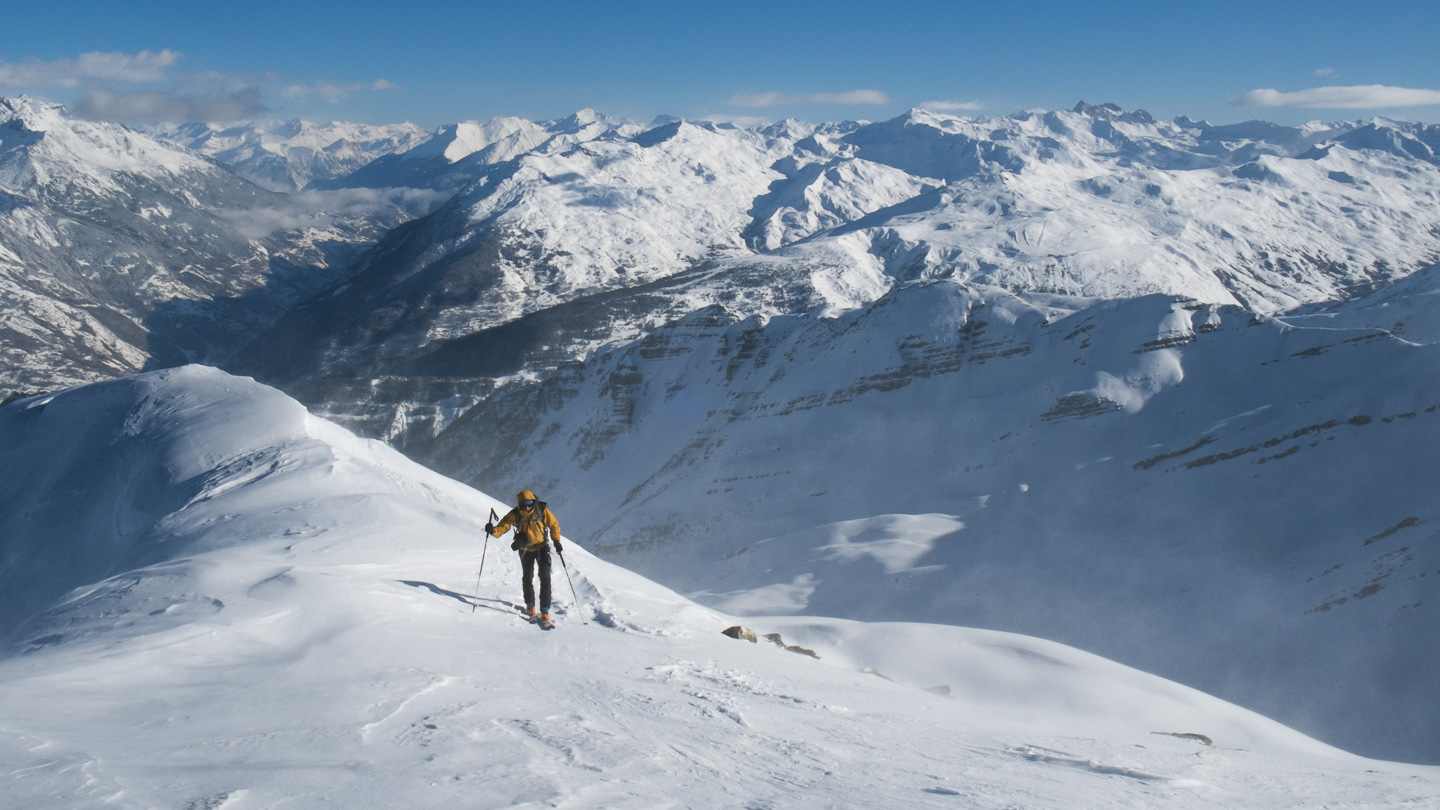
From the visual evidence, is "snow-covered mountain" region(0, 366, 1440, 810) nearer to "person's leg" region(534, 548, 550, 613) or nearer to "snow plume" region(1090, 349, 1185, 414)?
"person's leg" region(534, 548, 550, 613)

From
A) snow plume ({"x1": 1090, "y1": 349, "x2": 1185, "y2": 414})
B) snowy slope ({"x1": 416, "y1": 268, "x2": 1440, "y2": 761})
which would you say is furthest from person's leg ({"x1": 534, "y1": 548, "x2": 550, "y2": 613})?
snow plume ({"x1": 1090, "y1": 349, "x2": 1185, "y2": 414})

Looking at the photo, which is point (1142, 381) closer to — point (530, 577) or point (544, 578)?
point (544, 578)

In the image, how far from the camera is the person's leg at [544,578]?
13883 millimetres

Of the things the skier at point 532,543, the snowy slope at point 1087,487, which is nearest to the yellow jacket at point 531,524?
the skier at point 532,543

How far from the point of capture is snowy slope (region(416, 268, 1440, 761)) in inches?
1192

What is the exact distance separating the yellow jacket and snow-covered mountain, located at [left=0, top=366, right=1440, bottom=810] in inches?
53.1

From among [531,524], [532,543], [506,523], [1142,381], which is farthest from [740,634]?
[1142,381]

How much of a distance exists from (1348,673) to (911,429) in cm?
3044

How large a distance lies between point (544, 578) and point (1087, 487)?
38.2 metres

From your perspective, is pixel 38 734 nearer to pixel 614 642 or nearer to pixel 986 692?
pixel 614 642

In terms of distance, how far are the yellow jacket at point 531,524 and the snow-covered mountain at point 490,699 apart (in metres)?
1.35

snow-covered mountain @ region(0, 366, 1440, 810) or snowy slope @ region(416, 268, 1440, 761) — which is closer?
snow-covered mountain @ region(0, 366, 1440, 810)

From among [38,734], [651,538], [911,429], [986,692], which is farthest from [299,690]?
[911,429]

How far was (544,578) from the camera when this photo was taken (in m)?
14.0
